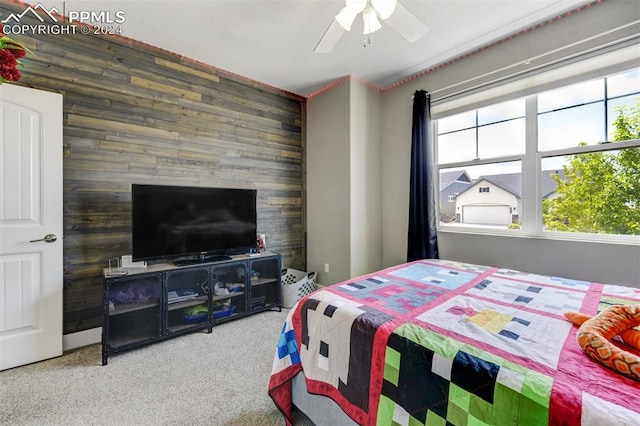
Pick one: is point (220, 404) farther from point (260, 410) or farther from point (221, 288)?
point (221, 288)

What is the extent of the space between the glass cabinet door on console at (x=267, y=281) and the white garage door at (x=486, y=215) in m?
2.10

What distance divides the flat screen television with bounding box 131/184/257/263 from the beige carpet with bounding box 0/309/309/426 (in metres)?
0.80

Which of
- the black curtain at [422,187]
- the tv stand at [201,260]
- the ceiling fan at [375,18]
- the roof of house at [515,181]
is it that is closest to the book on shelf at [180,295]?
the tv stand at [201,260]

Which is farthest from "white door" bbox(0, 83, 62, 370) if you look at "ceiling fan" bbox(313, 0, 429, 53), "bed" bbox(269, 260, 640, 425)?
"ceiling fan" bbox(313, 0, 429, 53)

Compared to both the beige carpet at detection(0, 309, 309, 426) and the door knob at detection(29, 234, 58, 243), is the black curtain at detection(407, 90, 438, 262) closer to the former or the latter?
the beige carpet at detection(0, 309, 309, 426)

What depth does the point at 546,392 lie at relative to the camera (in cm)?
74

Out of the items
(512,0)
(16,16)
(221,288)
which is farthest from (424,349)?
(16,16)

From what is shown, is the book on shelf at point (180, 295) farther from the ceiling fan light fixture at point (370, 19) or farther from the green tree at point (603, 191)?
the green tree at point (603, 191)

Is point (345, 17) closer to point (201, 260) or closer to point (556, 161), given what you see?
point (556, 161)

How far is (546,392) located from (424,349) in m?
0.34

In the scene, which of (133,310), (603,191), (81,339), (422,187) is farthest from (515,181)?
(81,339)

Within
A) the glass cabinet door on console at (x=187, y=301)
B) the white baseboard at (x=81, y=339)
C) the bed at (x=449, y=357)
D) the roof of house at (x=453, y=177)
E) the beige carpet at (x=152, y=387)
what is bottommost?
the beige carpet at (x=152, y=387)

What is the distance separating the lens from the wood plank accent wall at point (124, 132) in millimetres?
2221

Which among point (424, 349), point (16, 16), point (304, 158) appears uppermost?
point (16, 16)
